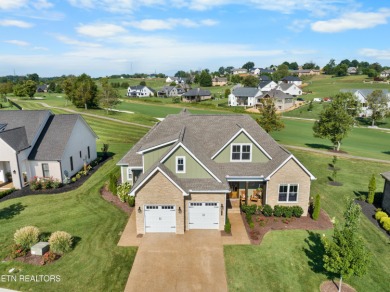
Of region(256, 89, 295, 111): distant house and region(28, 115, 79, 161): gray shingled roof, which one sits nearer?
region(28, 115, 79, 161): gray shingled roof

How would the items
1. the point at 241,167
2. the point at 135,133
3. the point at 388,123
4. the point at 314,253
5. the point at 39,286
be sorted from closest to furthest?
the point at 39,286 → the point at 314,253 → the point at 241,167 → the point at 135,133 → the point at 388,123

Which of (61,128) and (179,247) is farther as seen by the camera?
(61,128)

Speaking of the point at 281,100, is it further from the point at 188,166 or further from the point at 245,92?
the point at 188,166

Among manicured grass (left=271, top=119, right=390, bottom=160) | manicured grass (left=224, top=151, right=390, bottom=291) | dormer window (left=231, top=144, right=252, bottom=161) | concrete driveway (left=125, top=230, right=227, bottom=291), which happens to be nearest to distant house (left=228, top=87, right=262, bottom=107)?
manicured grass (left=271, top=119, right=390, bottom=160)

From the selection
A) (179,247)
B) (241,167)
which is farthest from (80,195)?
(241,167)

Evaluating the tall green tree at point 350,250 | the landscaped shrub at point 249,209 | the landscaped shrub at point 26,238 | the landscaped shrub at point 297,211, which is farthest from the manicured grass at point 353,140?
the landscaped shrub at point 26,238

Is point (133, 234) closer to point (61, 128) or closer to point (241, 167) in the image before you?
point (241, 167)

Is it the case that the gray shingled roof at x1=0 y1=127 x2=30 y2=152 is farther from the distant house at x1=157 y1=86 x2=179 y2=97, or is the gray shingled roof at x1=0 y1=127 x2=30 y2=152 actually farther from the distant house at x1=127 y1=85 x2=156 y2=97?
the distant house at x1=127 y1=85 x2=156 y2=97

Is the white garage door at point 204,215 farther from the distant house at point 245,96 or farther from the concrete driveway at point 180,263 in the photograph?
the distant house at point 245,96
